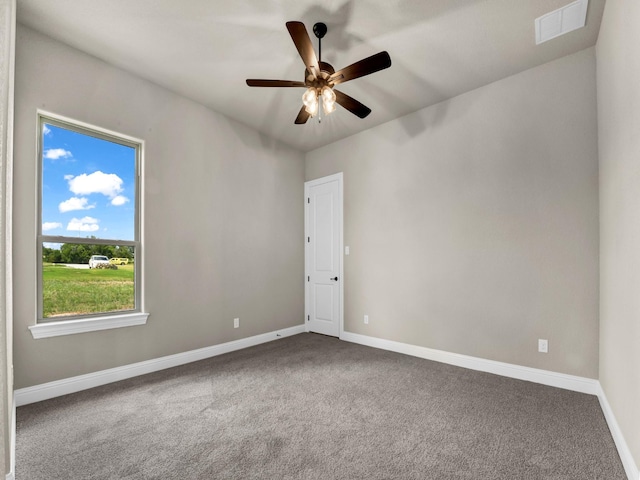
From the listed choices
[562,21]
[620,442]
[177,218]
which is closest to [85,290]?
[177,218]

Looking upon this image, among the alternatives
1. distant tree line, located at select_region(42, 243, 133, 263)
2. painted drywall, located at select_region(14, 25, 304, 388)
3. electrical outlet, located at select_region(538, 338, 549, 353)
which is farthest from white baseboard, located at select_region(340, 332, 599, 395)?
distant tree line, located at select_region(42, 243, 133, 263)

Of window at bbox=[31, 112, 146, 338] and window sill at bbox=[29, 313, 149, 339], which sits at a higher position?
window at bbox=[31, 112, 146, 338]

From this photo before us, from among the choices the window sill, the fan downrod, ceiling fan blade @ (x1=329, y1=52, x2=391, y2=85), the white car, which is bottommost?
the window sill

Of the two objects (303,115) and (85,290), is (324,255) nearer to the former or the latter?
(303,115)

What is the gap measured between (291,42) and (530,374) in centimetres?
365

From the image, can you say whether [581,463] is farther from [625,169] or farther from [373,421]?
[625,169]

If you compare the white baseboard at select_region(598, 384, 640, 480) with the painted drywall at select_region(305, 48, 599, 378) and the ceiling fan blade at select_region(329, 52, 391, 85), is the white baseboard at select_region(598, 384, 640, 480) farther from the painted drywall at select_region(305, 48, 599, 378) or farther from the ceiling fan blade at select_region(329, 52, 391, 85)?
the ceiling fan blade at select_region(329, 52, 391, 85)

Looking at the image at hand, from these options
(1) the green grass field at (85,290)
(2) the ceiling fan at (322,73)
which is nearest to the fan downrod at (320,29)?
(2) the ceiling fan at (322,73)

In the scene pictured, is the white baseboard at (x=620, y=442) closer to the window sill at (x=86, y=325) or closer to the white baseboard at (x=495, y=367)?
the white baseboard at (x=495, y=367)

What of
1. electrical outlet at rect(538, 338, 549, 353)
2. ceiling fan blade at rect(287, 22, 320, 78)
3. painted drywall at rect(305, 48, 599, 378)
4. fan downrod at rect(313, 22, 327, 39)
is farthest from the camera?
electrical outlet at rect(538, 338, 549, 353)

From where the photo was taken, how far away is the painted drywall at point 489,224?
288 centimetres

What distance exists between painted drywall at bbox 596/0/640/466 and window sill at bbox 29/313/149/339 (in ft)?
12.3

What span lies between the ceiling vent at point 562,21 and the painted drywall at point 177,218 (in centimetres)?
326

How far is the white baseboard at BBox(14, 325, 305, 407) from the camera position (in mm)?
2613
